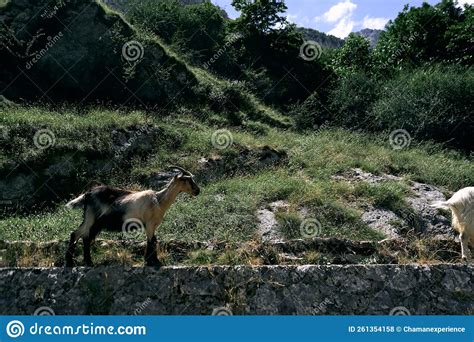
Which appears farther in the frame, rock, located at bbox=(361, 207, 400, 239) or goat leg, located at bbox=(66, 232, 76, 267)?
rock, located at bbox=(361, 207, 400, 239)

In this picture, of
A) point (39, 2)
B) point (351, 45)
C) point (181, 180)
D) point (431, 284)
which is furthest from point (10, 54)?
point (351, 45)

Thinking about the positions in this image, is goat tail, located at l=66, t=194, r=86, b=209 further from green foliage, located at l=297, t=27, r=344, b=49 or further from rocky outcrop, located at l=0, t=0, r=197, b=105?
green foliage, located at l=297, t=27, r=344, b=49

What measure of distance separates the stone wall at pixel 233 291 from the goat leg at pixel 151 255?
40 centimetres

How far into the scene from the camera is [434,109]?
22.3 metres

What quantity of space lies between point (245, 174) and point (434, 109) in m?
10.9

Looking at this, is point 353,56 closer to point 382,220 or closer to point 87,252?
point 382,220

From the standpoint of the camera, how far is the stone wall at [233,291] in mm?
6867

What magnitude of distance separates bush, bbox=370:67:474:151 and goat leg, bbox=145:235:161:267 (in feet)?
55.4

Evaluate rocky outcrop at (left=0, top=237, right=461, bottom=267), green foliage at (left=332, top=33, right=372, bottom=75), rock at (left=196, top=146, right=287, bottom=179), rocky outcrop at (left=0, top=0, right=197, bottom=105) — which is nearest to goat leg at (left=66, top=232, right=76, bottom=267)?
rocky outcrop at (left=0, top=237, right=461, bottom=267)

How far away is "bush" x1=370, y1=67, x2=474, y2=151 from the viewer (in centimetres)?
2205

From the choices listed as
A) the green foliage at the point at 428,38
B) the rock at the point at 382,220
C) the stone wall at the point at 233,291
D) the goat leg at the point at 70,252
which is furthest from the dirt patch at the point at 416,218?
the green foliage at the point at 428,38

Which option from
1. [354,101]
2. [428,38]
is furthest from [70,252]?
[428,38]

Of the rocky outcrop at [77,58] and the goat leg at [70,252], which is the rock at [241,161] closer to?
the rocky outcrop at [77,58]

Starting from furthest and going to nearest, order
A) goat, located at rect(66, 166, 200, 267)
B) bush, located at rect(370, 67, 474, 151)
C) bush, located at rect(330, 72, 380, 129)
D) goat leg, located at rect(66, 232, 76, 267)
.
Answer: bush, located at rect(330, 72, 380, 129) → bush, located at rect(370, 67, 474, 151) → goat, located at rect(66, 166, 200, 267) → goat leg, located at rect(66, 232, 76, 267)
